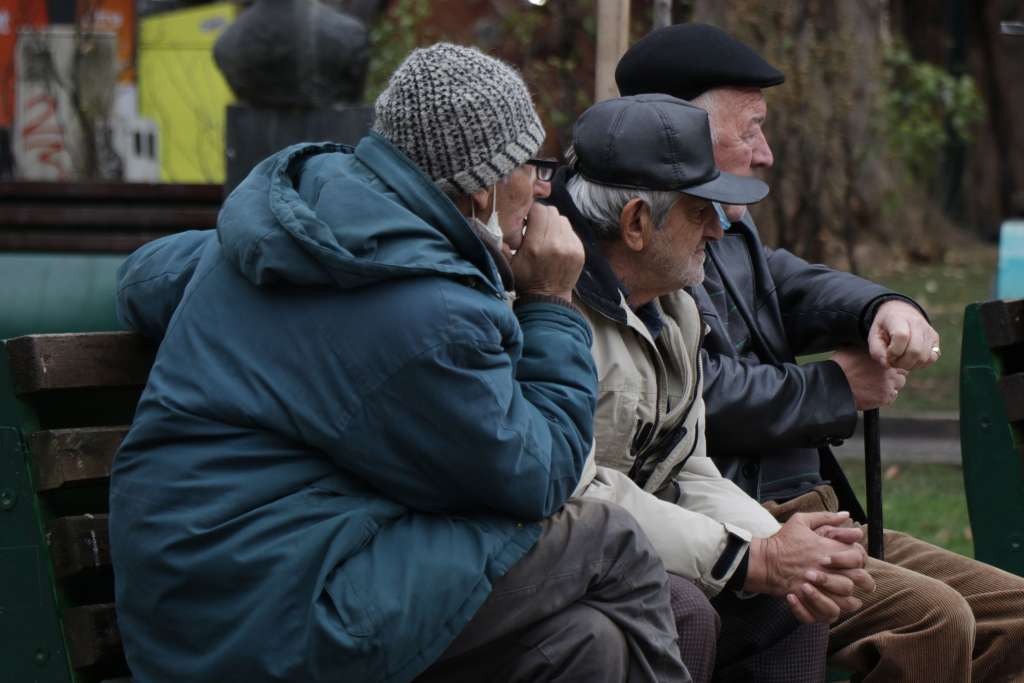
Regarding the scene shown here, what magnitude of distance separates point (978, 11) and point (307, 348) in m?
24.7

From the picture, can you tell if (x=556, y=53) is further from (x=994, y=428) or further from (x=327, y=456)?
(x=327, y=456)

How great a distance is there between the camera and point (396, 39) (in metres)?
14.3

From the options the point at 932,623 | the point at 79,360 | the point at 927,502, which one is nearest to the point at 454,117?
the point at 79,360

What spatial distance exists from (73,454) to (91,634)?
0.31 m

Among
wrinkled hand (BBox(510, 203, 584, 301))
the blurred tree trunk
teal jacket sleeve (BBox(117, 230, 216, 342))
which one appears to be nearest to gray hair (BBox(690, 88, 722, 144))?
wrinkled hand (BBox(510, 203, 584, 301))

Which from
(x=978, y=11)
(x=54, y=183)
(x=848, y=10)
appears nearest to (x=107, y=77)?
(x=54, y=183)

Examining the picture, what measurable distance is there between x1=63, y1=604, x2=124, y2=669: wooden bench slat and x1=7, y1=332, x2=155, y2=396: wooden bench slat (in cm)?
38

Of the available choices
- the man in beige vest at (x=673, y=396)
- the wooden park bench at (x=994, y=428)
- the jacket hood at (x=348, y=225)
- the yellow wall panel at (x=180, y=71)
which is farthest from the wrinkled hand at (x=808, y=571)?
the yellow wall panel at (x=180, y=71)

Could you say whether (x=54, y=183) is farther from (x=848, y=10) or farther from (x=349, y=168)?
(x=848, y=10)

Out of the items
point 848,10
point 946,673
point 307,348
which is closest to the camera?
point 307,348

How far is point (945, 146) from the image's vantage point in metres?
24.3

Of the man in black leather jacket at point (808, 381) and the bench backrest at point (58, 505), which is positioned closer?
the bench backrest at point (58, 505)

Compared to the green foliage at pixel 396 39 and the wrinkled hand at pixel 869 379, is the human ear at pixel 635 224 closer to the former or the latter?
the wrinkled hand at pixel 869 379

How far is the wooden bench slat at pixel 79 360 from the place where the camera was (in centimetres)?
273
